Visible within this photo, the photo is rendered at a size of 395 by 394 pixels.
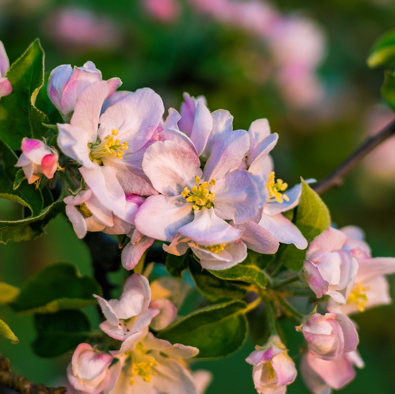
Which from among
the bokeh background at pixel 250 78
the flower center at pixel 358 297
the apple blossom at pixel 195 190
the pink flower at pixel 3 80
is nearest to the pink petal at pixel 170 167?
the apple blossom at pixel 195 190

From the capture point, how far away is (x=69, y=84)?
24.9 inches

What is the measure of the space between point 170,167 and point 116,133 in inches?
3.4

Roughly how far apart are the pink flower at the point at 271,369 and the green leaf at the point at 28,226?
1.07 feet

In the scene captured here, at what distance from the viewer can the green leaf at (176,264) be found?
69 cm

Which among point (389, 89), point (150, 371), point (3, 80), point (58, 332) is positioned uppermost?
point (389, 89)

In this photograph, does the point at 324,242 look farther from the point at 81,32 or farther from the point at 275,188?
the point at 81,32

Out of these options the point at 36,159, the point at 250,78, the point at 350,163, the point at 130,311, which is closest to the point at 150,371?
the point at 130,311

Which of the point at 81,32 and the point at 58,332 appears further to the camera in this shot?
the point at 81,32

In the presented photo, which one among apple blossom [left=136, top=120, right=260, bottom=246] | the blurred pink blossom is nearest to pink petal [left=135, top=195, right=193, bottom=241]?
apple blossom [left=136, top=120, right=260, bottom=246]

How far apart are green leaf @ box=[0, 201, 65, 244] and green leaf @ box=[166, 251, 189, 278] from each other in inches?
6.2

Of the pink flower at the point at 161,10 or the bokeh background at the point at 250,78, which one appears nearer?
the bokeh background at the point at 250,78

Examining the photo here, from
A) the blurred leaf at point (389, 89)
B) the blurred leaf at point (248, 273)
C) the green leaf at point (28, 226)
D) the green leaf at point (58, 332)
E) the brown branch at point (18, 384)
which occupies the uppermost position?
the blurred leaf at point (389, 89)

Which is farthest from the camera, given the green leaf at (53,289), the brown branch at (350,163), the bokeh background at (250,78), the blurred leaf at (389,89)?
the bokeh background at (250,78)

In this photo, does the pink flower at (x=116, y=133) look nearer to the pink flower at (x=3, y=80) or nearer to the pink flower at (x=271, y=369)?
the pink flower at (x=3, y=80)
